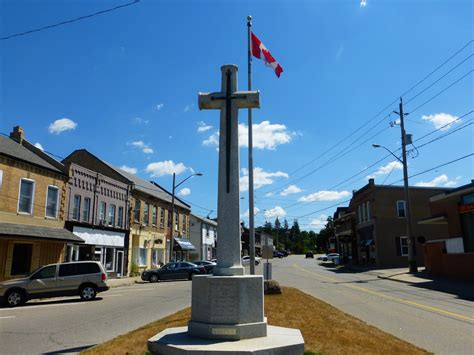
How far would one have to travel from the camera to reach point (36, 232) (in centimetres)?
2389

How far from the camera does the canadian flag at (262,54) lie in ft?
51.5

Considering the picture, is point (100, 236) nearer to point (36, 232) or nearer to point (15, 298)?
point (36, 232)

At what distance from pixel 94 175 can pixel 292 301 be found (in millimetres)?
22319

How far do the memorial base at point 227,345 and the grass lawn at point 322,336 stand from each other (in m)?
0.65

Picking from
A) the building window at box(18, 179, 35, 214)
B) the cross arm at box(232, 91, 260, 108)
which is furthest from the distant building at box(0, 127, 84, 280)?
the cross arm at box(232, 91, 260, 108)

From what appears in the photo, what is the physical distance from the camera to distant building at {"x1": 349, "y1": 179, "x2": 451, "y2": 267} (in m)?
45.2

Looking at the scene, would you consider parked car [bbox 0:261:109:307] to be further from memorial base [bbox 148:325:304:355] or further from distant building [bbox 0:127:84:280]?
memorial base [bbox 148:325:304:355]

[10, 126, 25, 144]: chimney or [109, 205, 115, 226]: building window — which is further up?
[10, 126, 25, 144]: chimney

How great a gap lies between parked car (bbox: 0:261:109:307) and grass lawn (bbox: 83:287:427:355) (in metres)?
9.85

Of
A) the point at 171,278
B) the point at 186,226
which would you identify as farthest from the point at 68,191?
the point at 186,226

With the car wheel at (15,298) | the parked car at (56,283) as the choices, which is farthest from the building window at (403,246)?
the car wheel at (15,298)

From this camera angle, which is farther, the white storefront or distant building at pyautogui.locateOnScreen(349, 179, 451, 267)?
distant building at pyautogui.locateOnScreen(349, 179, 451, 267)

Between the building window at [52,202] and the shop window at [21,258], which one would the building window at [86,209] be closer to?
the building window at [52,202]

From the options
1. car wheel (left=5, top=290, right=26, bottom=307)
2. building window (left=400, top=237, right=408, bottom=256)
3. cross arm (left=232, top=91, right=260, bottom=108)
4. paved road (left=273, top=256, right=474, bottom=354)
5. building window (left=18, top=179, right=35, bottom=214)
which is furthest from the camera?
building window (left=400, top=237, right=408, bottom=256)
